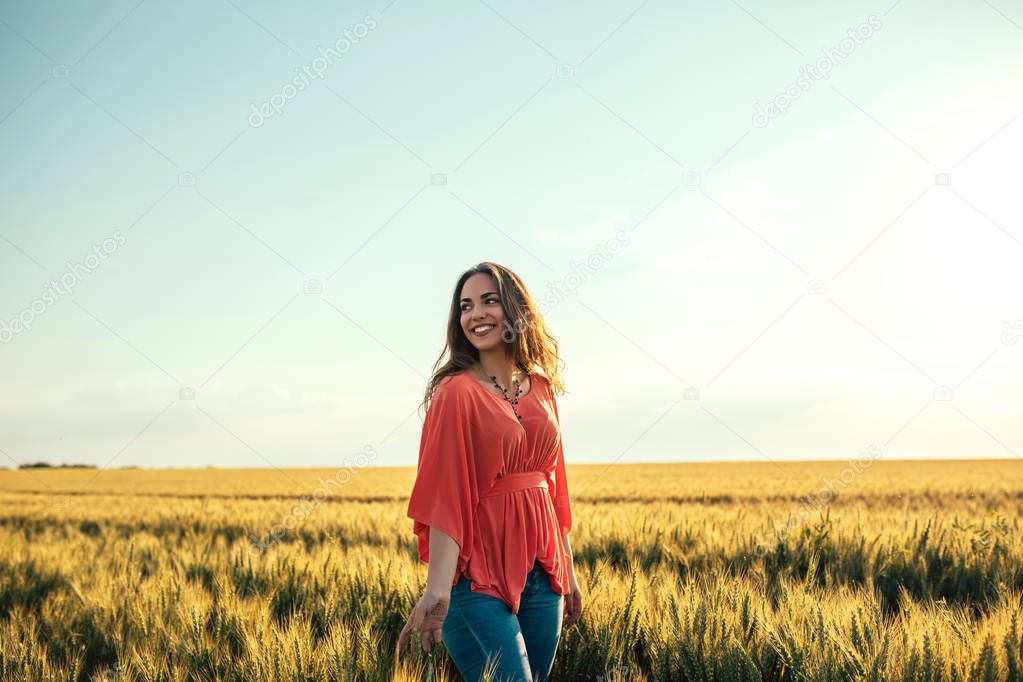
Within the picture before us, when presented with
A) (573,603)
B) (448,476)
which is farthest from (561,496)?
(448,476)

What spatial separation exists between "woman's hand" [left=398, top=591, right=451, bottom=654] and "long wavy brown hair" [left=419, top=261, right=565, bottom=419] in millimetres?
665

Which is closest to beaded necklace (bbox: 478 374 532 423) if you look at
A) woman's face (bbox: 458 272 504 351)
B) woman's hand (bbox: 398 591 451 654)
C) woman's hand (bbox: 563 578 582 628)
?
woman's face (bbox: 458 272 504 351)

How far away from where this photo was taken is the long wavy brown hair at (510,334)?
251 centimetres

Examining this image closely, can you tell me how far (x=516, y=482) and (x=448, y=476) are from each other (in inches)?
11.4

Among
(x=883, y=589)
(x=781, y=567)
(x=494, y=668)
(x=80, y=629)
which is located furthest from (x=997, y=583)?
(x=80, y=629)

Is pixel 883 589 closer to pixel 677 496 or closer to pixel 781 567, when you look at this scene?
pixel 781 567

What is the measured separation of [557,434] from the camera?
2592mm

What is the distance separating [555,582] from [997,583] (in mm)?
3869

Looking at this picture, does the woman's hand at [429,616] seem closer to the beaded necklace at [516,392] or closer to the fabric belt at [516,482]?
the fabric belt at [516,482]

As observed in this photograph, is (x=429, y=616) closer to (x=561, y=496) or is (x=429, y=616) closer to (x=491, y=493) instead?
(x=491, y=493)

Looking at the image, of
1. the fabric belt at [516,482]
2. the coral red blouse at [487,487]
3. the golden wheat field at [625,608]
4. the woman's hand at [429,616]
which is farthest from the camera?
the golden wheat field at [625,608]

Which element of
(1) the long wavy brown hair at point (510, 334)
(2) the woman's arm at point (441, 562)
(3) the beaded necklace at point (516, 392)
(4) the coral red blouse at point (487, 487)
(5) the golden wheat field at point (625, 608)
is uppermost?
(1) the long wavy brown hair at point (510, 334)

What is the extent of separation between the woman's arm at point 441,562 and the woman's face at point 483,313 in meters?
0.65

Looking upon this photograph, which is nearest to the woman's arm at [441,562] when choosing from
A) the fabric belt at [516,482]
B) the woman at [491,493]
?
the woman at [491,493]
